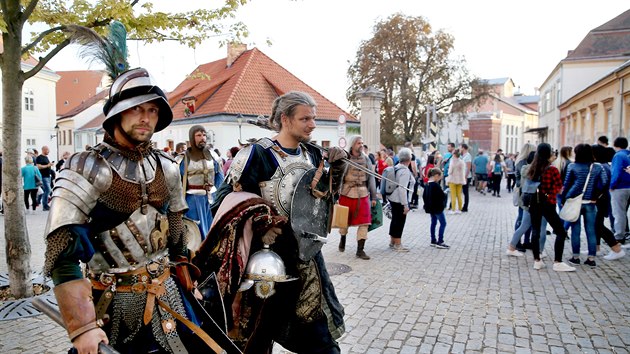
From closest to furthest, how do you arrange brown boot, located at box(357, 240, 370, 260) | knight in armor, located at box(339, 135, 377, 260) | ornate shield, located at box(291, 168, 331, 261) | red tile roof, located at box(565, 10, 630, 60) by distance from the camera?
1. ornate shield, located at box(291, 168, 331, 261)
2. knight in armor, located at box(339, 135, 377, 260)
3. brown boot, located at box(357, 240, 370, 260)
4. red tile roof, located at box(565, 10, 630, 60)

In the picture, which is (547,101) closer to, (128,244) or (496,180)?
(496,180)

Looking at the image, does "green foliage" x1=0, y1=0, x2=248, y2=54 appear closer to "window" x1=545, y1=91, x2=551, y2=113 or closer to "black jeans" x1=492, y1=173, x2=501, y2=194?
"black jeans" x1=492, y1=173, x2=501, y2=194

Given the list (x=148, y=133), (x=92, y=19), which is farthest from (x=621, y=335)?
(x=92, y=19)

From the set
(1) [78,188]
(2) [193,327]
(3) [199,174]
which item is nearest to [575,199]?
(3) [199,174]

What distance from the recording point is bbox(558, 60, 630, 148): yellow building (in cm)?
1925

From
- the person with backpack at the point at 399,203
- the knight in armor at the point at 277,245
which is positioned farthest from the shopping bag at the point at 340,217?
the person with backpack at the point at 399,203

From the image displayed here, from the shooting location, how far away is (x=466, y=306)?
522 cm

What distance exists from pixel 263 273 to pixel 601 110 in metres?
25.0

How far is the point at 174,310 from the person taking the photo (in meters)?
2.20

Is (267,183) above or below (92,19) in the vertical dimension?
below

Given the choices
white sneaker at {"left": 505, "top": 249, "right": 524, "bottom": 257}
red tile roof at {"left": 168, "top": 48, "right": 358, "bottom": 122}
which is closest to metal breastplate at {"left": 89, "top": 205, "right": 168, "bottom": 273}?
white sneaker at {"left": 505, "top": 249, "right": 524, "bottom": 257}

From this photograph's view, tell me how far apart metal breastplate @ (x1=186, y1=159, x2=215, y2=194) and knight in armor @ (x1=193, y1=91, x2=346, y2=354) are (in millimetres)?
3549

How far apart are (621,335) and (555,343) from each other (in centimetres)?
71

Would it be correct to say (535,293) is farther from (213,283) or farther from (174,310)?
(174,310)
